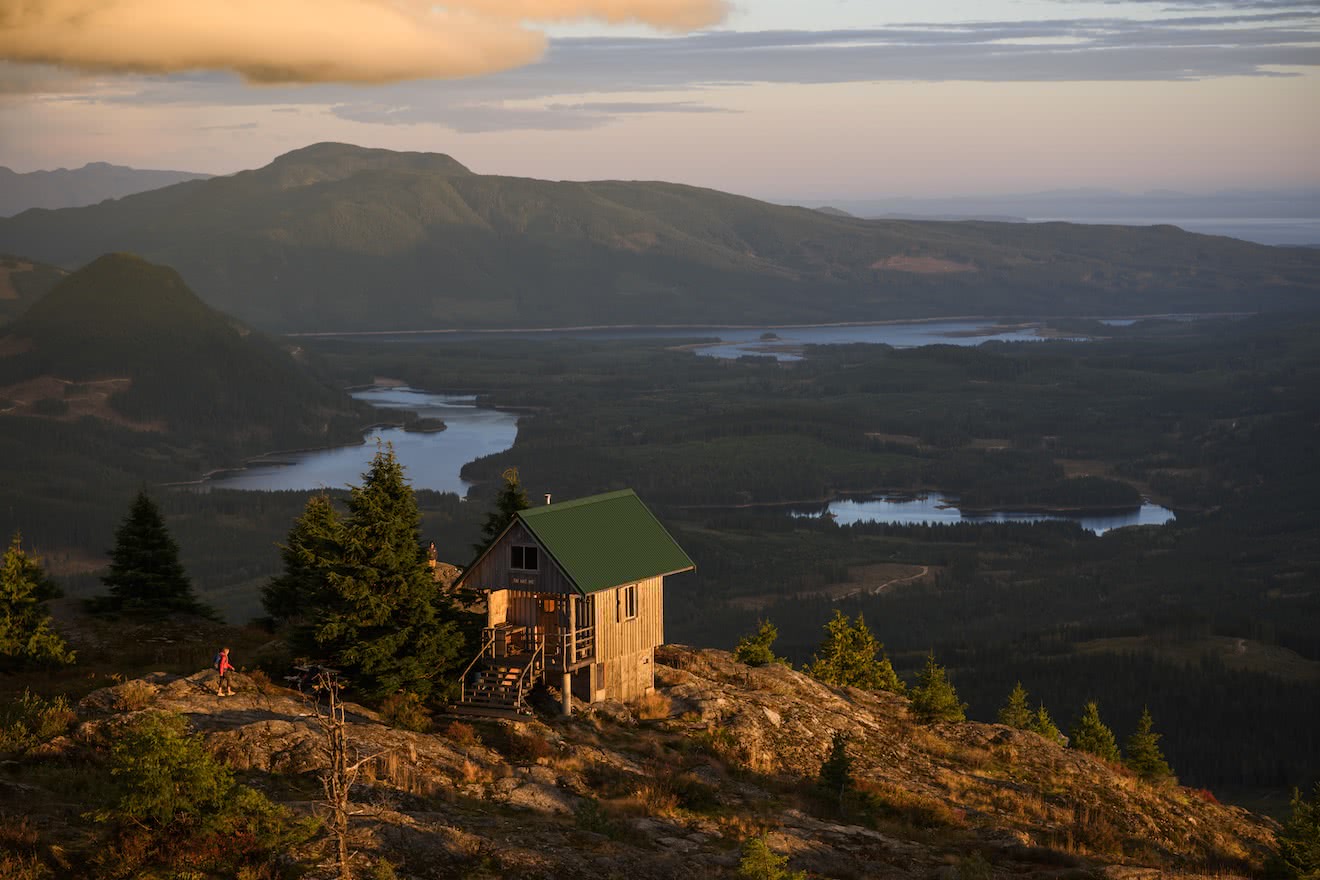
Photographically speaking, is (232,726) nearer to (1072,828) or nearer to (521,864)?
(521,864)

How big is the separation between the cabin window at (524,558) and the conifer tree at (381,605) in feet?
11.6

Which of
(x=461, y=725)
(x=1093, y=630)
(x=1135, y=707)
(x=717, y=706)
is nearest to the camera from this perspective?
(x=461, y=725)

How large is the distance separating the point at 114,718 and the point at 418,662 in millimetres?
10951

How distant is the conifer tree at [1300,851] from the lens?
50.3 m

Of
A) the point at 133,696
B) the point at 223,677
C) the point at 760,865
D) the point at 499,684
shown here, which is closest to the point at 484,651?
the point at 499,684

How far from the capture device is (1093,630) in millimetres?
176125

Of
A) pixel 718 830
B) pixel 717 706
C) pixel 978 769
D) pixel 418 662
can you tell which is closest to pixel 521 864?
pixel 718 830

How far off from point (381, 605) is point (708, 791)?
1307 centimetres

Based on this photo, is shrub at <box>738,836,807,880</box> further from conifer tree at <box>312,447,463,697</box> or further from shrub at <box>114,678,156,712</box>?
shrub at <box>114,678,156,712</box>

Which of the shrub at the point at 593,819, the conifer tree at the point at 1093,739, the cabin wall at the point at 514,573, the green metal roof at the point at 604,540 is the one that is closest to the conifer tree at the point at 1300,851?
the shrub at the point at 593,819

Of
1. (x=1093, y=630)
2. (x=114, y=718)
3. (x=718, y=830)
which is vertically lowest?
(x=1093, y=630)

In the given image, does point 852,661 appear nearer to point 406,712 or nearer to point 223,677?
point 406,712

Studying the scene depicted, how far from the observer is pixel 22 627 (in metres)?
57.2

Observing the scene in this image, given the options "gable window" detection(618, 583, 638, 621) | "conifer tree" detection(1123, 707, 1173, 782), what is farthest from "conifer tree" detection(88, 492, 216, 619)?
"conifer tree" detection(1123, 707, 1173, 782)
